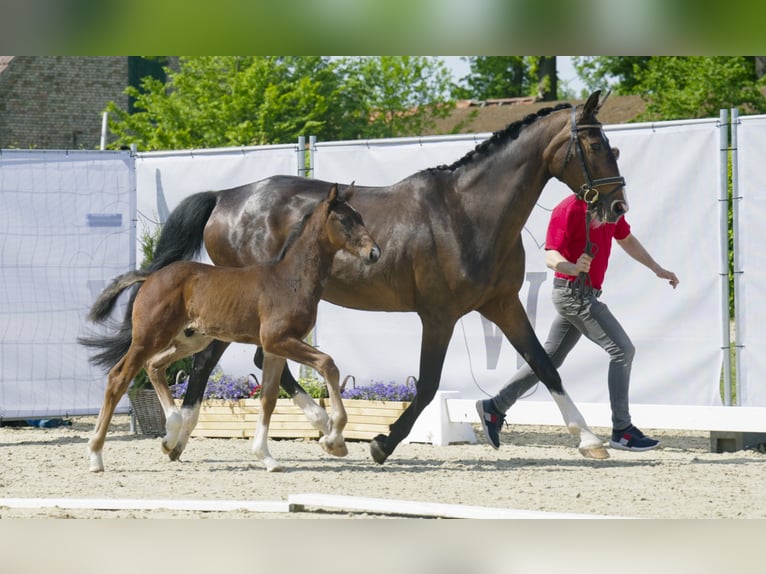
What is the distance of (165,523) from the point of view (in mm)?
960

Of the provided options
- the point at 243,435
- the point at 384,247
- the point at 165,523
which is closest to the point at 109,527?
the point at 165,523

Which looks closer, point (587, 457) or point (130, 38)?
point (130, 38)

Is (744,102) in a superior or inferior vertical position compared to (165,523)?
superior

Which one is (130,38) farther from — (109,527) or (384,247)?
(384,247)

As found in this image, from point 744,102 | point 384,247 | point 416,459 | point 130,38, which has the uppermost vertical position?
point 744,102

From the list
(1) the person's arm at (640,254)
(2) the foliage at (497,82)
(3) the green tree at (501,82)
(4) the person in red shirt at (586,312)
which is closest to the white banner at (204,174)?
(4) the person in red shirt at (586,312)

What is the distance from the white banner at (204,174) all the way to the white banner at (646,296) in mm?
1349

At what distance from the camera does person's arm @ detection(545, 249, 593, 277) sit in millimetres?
7543

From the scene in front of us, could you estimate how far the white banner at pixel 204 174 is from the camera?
10.4m

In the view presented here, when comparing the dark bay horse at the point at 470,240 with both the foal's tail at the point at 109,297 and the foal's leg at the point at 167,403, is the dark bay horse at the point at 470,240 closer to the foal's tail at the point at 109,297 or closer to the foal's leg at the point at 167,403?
the foal's leg at the point at 167,403

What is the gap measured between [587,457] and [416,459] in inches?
50.5

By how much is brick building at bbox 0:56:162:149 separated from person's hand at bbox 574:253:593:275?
27052 millimetres

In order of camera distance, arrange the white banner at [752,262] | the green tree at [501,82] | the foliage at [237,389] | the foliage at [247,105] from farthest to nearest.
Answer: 1. the green tree at [501,82]
2. the foliage at [247,105]
3. the foliage at [237,389]
4. the white banner at [752,262]

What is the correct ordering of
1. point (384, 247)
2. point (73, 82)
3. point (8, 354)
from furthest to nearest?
point (73, 82) → point (8, 354) → point (384, 247)
